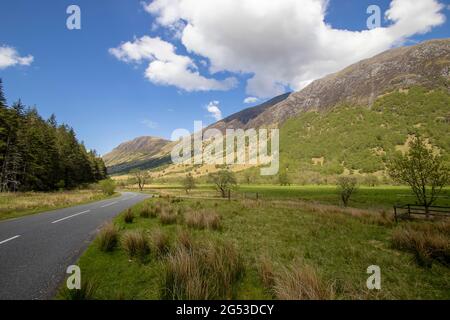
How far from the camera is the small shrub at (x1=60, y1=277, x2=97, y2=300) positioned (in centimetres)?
417

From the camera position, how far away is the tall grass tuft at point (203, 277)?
4262 millimetres

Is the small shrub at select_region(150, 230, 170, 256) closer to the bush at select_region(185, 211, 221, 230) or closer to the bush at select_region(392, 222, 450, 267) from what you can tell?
the bush at select_region(185, 211, 221, 230)

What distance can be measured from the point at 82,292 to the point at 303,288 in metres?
4.22

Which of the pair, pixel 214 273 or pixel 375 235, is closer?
pixel 214 273

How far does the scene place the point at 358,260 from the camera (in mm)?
7281

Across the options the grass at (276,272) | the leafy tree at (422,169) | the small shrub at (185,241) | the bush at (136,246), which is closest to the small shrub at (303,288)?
the grass at (276,272)

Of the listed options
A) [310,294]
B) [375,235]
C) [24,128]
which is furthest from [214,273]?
[24,128]

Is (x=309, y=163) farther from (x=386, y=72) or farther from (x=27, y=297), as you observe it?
(x=27, y=297)

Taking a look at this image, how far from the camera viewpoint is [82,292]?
14.1 ft

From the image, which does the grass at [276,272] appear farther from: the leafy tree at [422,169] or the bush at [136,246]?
the leafy tree at [422,169]

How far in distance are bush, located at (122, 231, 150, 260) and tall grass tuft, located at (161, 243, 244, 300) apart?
2.35m

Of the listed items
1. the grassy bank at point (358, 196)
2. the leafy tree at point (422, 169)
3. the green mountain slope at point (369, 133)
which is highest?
the green mountain slope at point (369, 133)

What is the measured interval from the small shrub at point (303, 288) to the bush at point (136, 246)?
4.52 m
